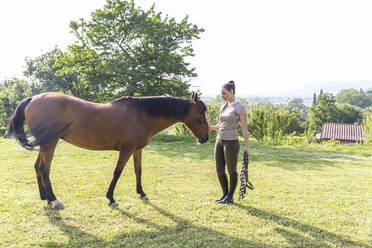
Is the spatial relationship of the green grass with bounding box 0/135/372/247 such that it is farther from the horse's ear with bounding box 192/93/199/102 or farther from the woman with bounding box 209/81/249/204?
the horse's ear with bounding box 192/93/199/102

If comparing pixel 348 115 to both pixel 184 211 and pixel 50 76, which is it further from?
pixel 184 211

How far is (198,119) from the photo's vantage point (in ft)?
15.4

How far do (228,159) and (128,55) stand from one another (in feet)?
47.1

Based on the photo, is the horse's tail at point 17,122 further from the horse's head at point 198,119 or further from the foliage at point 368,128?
the foliage at point 368,128

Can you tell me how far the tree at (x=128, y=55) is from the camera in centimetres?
1652

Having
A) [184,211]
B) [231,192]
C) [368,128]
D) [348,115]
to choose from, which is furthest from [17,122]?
[348,115]

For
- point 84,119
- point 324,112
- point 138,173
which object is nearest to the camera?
point 84,119

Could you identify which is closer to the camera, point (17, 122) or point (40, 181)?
point (17, 122)

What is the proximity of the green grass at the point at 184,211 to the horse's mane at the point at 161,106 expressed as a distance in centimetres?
154

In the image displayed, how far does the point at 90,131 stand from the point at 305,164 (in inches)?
275

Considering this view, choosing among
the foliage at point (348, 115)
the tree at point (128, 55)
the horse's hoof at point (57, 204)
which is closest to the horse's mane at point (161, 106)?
the horse's hoof at point (57, 204)

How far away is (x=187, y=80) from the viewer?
59.9ft

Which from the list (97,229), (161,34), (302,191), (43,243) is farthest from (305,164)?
(161,34)

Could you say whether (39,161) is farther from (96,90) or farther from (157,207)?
(96,90)
